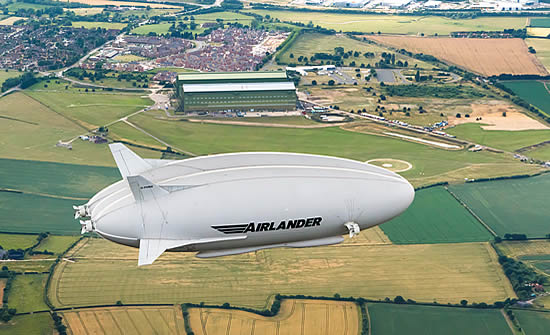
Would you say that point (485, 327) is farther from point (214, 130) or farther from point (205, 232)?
point (214, 130)

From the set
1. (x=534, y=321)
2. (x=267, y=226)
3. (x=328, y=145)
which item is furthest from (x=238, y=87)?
(x=267, y=226)

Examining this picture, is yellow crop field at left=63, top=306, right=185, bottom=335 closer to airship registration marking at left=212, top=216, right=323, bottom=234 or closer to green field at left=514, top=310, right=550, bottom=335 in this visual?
airship registration marking at left=212, top=216, right=323, bottom=234

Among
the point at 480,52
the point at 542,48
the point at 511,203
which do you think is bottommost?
the point at 511,203

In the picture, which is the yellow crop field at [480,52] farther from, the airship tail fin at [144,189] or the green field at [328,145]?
the airship tail fin at [144,189]

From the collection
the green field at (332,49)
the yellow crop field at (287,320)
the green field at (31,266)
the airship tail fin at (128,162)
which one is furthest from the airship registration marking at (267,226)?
the green field at (332,49)

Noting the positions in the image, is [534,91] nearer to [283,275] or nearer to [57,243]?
[283,275]

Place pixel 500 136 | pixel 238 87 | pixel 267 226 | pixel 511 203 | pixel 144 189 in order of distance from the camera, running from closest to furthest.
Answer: pixel 144 189
pixel 267 226
pixel 511 203
pixel 500 136
pixel 238 87
